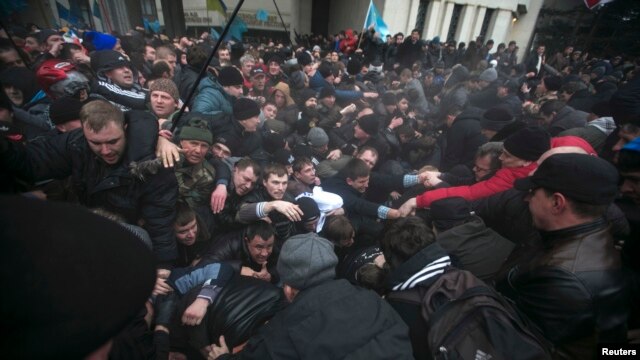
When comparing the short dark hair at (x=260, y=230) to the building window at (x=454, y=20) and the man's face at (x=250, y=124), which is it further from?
the building window at (x=454, y=20)

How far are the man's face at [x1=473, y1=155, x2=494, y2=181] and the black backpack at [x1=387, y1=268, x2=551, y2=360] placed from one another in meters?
→ 2.13

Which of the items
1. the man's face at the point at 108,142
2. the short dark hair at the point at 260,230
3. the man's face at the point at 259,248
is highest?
the man's face at the point at 108,142

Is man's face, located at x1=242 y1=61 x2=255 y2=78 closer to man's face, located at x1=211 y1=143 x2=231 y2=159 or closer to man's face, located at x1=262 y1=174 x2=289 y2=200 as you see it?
man's face, located at x1=211 y1=143 x2=231 y2=159

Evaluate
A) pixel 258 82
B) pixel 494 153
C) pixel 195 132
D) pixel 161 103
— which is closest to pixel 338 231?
pixel 195 132

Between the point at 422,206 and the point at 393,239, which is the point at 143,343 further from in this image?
the point at 422,206

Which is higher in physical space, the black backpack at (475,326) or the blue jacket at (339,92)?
the blue jacket at (339,92)

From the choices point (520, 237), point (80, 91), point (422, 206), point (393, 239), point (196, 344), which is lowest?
point (196, 344)

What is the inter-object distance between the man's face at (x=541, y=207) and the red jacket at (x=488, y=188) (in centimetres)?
111

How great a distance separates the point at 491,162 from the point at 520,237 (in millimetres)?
1313

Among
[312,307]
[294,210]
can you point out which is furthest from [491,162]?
[312,307]

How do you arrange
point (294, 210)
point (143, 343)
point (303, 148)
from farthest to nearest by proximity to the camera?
point (303, 148) → point (294, 210) → point (143, 343)

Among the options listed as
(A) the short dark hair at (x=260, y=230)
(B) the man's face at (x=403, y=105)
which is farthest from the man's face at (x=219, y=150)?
(B) the man's face at (x=403, y=105)

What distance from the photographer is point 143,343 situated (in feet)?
5.19

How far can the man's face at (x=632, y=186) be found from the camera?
214 centimetres
